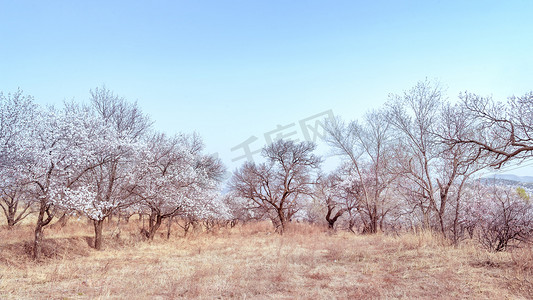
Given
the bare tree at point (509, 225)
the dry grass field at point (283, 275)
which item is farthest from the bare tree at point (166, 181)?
the bare tree at point (509, 225)

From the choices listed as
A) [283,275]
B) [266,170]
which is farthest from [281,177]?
[283,275]

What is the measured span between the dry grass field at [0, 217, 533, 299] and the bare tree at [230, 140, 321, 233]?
11.9 meters

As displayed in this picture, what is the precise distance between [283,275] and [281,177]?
16725 mm

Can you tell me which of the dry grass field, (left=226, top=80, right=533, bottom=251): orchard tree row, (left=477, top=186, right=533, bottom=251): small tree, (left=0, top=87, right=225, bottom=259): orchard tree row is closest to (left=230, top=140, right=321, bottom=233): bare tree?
(left=226, top=80, right=533, bottom=251): orchard tree row

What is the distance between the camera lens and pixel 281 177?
24688mm

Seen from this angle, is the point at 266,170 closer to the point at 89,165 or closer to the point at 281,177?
the point at 281,177

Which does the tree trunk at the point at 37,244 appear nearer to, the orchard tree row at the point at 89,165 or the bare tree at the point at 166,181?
the orchard tree row at the point at 89,165

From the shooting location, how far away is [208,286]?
275 inches

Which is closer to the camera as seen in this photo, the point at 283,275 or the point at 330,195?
the point at 283,275

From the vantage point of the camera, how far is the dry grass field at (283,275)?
627 centimetres

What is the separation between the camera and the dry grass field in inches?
247

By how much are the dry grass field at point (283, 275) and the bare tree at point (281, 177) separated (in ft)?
39.2

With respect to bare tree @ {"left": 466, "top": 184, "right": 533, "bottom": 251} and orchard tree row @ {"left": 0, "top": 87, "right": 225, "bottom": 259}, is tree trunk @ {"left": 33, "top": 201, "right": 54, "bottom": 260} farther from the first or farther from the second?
bare tree @ {"left": 466, "top": 184, "right": 533, "bottom": 251}

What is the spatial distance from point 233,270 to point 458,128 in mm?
8982
